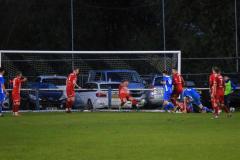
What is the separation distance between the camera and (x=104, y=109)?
39.1 metres

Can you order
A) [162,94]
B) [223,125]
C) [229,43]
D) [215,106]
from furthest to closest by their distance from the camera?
[229,43] < [162,94] < [215,106] < [223,125]

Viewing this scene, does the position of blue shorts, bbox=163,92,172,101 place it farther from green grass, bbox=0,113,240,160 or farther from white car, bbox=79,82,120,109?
green grass, bbox=0,113,240,160

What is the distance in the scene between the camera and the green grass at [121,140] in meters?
15.9

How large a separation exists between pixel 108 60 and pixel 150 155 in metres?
25.3

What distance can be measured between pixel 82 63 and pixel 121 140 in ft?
69.9

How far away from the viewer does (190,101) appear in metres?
36.1

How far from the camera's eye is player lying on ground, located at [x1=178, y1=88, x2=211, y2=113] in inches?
1387

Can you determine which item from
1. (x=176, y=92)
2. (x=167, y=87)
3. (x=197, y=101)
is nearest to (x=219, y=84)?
(x=176, y=92)

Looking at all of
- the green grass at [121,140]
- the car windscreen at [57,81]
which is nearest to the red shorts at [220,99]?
the green grass at [121,140]

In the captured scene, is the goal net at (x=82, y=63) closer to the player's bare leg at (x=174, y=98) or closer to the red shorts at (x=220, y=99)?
the player's bare leg at (x=174, y=98)

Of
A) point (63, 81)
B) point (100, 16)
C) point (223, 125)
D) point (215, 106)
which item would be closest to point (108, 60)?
point (63, 81)

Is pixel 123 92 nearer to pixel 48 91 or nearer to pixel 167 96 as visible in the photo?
pixel 167 96

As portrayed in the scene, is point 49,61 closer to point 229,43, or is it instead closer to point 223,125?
point 229,43

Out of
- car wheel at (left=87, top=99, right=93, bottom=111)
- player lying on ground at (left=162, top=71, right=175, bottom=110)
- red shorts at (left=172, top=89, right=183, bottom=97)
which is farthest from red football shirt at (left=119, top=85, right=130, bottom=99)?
red shorts at (left=172, top=89, right=183, bottom=97)
